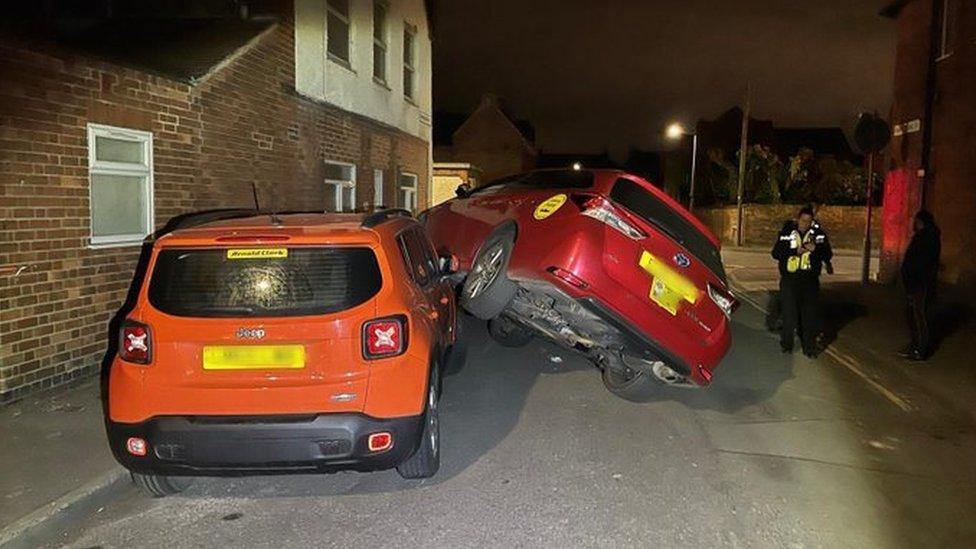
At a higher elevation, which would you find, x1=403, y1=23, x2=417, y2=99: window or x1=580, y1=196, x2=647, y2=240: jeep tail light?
x1=403, y1=23, x2=417, y2=99: window

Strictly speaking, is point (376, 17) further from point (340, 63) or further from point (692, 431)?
point (692, 431)

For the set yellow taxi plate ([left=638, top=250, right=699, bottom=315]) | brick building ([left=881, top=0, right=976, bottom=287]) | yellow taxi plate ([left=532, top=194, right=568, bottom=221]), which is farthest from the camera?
brick building ([left=881, top=0, right=976, bottom=287])

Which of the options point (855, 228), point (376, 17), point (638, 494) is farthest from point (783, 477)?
point (855, 228)

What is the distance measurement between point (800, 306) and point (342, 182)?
779 centimetres

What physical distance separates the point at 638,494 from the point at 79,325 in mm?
5086

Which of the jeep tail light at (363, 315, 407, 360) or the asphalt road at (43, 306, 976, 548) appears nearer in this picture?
the asphalt road at (43, 306, 976, 548)

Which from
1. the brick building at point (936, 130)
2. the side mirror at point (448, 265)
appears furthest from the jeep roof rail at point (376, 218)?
the brick building at point (936, 130)

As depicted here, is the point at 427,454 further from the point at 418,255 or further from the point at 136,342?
the point at 136,342

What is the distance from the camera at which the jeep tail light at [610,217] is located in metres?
6.13

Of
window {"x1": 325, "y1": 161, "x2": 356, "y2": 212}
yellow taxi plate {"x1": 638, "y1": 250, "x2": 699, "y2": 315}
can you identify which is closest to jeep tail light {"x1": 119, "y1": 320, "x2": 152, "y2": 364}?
yellow taxi plate {"x1": 638, "y1": 250, "x2": 699, "y2": 315}

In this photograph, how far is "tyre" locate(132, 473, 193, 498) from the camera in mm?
4855

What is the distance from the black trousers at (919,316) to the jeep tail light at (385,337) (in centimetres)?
676

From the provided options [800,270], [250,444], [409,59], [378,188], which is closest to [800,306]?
[800,270]

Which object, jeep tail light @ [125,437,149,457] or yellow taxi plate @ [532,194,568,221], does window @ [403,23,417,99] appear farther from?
jeep tail light @ [125,437,149,457]
